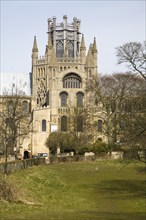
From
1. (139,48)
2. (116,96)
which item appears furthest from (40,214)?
(116,96)

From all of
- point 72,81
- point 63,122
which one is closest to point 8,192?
point 63,122

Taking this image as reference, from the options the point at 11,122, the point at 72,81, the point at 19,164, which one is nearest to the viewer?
the point at 19,164

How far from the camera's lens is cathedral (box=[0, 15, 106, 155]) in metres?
98.8

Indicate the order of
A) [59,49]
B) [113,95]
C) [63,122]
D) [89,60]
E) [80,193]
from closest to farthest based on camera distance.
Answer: [80,193], [113,95], [63,122], [89,60], [59,49]

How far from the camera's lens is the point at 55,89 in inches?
4045

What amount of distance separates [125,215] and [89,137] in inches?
1947

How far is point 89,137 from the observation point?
82.0 metres

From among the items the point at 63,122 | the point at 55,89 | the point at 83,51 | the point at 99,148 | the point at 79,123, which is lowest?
the point at 99,148

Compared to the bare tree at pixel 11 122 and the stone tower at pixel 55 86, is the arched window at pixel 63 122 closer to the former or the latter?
the stone tower at pixel 55 86

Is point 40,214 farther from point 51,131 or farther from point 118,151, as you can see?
point 51,131

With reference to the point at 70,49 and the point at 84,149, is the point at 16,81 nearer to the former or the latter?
the point at 70,49

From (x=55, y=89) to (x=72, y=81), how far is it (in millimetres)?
4258

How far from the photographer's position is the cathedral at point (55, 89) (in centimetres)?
9881

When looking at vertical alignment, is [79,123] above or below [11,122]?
above
